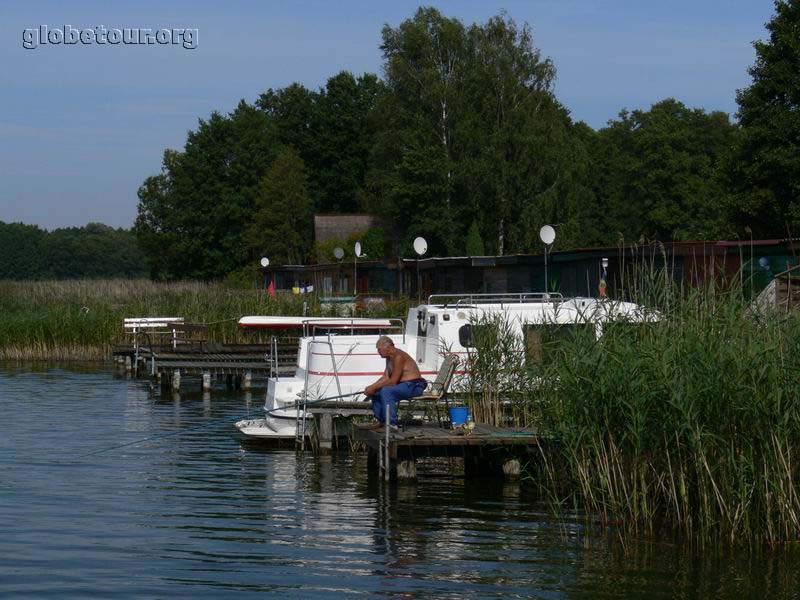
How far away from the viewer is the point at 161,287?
2034 inches

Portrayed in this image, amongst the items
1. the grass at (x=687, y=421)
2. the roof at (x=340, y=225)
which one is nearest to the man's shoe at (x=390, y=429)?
the grass at (x=687, y=421)

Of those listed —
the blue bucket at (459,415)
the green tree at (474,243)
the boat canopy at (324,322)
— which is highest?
the green tree at (474,243)

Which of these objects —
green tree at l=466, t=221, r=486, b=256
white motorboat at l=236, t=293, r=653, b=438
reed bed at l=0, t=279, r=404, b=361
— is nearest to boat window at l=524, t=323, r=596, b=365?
white motorboat at l=236, t=293, r=653, b=438

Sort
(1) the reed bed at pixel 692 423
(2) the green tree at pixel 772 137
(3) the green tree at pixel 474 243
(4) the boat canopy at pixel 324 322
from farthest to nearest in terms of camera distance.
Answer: (3) the green tree at pixel 474 243 < (2) the green tree at pixel 772 137 < (4) the boat canopy at pixel 324 322 < (1) the reed bed at pixel 692 423

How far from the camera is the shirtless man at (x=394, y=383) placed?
1736cm

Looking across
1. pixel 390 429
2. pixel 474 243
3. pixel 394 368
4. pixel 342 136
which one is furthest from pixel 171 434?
pixel 342 136

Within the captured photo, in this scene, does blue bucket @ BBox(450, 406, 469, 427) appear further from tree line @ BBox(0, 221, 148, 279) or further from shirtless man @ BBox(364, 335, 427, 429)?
tree line @ BBox(0, 221, 148, 279)

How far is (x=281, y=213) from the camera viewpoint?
81.4m

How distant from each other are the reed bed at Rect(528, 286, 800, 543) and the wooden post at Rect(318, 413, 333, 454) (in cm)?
693

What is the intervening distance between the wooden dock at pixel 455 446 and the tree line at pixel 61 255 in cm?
14709

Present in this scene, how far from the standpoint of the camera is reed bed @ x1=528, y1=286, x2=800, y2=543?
1279 centimetres

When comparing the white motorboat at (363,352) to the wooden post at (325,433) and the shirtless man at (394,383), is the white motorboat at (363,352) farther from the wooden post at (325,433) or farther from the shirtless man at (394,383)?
the shirtless man at (394,383)

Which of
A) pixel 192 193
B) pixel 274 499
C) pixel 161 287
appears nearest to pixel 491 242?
pixel 161 287

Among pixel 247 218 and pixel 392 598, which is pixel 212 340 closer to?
pixel 392 598
